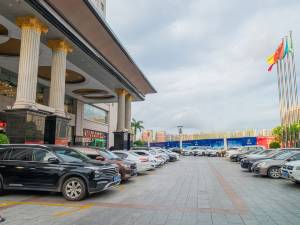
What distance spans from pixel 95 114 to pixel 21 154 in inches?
1549

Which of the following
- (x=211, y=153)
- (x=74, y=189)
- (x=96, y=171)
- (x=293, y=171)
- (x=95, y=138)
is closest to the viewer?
(x=74, y=189)

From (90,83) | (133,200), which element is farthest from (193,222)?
(90,83)

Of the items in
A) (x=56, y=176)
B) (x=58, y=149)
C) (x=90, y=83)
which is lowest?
(x=56, y=176)

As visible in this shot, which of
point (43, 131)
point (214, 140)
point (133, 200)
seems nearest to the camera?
point (133, 200)

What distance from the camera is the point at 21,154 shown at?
10117 mm

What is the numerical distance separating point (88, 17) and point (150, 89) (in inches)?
962

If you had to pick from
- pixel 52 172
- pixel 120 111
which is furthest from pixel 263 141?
pixel 52 172

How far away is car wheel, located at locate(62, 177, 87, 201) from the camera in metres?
9.09

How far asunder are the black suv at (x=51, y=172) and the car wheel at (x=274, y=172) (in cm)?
939

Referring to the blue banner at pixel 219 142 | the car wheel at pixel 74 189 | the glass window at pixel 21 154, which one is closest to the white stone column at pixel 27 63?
the glass window at pixel 21 154

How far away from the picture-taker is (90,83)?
33.3 metres

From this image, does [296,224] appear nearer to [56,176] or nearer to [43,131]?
[56,176]

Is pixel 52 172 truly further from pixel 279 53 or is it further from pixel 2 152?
pixel 279 53

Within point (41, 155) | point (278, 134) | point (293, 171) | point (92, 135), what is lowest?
point (293, 171)
